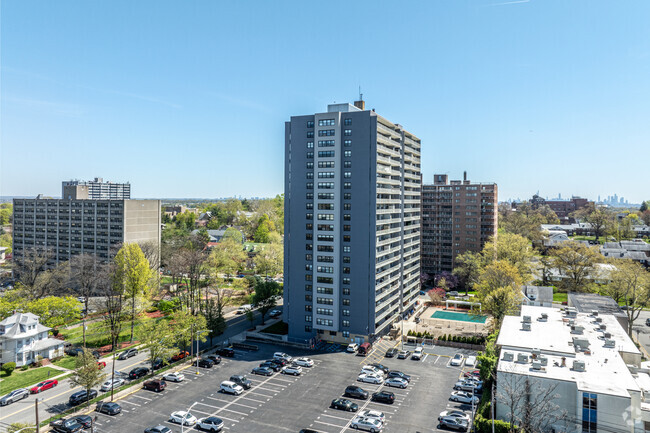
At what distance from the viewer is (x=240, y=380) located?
177ft

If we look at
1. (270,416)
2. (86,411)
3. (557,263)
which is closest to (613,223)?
(557,263)

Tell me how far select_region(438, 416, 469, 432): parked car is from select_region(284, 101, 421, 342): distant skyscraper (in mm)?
26719

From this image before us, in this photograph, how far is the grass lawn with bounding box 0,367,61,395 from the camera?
54250 millimetres

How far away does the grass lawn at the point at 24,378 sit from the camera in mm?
54250

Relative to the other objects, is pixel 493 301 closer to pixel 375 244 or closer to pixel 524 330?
pixel 524 330

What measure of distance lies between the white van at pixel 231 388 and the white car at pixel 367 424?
15940 mm

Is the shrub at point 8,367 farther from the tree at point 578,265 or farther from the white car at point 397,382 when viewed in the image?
the tree at point 578,265

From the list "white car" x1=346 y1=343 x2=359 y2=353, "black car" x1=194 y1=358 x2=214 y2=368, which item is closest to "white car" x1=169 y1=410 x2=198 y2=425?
"black car" x1=194 y1=358 x2=214 y2=368

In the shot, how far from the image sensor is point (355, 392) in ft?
165

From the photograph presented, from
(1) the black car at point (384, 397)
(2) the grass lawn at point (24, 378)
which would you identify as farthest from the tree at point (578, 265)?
(2) the grass lawn at point (24, 378)

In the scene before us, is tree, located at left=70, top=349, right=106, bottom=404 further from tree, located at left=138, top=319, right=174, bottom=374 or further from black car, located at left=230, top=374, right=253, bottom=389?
black car, located at left=230, top=374, right=253, bottom=389

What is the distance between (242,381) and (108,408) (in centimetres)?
1561

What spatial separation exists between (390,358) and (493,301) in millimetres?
21639

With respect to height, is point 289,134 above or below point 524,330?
above
